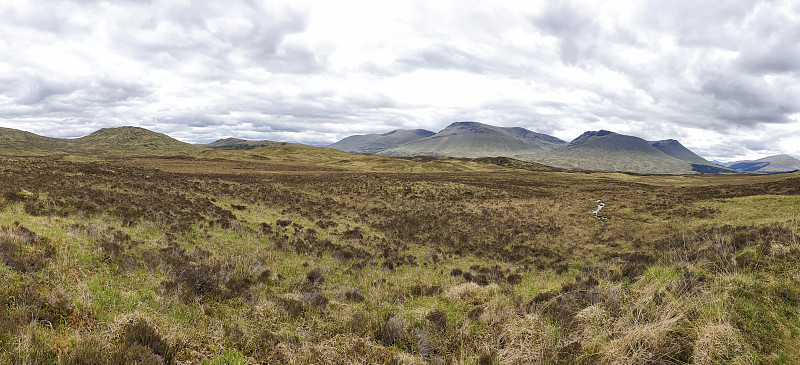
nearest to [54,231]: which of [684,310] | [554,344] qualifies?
[554,344]

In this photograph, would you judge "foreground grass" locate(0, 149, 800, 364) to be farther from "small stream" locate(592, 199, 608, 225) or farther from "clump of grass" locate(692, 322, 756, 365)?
"small stream" locate(592, 199, 608, 225)

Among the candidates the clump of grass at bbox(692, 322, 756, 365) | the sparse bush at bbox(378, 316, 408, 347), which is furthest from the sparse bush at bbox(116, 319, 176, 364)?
the clump of grass at bbox(692, 322, 756, 365)

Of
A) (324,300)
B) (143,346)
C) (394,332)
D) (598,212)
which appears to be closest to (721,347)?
(394,332)

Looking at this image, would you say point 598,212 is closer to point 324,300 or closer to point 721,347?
point 721,347

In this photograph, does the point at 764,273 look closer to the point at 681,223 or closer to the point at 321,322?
the point at 321,322

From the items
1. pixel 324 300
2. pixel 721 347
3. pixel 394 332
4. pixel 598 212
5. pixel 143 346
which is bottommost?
pixel 598 212

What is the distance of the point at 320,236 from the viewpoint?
768 inches

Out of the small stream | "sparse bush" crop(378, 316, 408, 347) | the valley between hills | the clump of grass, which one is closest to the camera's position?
the clump of grass

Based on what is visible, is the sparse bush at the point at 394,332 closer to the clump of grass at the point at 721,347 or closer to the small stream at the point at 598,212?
the clump of grass at the point at 721,347

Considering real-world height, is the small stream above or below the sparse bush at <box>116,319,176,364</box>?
below

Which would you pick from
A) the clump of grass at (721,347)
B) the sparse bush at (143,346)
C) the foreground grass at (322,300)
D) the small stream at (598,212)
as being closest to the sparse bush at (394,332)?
the foreground grass at (322,300)

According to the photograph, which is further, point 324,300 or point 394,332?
point 324,300

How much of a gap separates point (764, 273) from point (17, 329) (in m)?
14.0

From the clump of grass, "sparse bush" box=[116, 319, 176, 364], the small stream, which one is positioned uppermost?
the clump of grass
